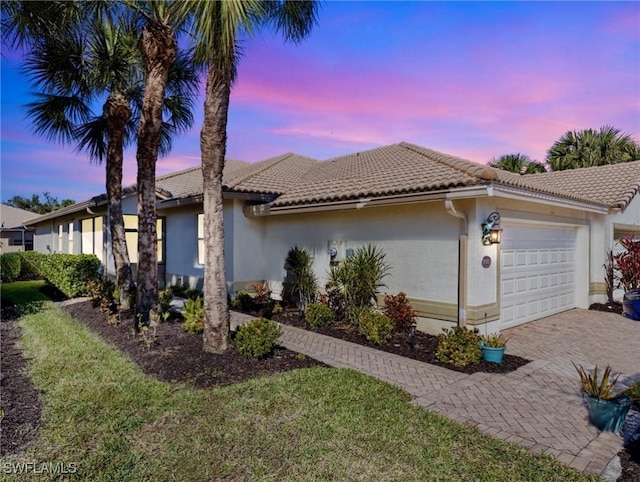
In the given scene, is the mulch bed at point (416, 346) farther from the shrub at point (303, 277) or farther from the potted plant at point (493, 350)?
the shrub at point (303, 277)

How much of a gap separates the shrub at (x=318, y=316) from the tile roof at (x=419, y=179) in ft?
9.71

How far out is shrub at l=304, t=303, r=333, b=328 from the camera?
9.62 m

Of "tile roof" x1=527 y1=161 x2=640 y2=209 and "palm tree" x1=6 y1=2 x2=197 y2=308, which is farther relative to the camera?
"tile roof" x1=527 y1=161 x2=640 y2=209

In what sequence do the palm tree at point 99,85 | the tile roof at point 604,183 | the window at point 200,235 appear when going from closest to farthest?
1. the palm tree at point 99,85
2. the tile roof at point 604,183
3. the window at point 200,235

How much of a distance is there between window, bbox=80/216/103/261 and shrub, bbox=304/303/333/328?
12858mm

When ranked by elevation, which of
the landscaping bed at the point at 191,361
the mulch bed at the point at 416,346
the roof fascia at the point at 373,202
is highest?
the roof fascia at the point at 373,202

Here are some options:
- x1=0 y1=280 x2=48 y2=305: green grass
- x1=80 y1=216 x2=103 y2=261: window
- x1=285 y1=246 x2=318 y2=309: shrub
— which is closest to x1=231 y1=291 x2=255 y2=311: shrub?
x1=285 y1=246 x2=318 y2=309: shrub

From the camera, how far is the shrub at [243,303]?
38.8 feet

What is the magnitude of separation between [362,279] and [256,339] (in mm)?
3632

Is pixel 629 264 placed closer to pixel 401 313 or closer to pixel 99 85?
pixel 401 313

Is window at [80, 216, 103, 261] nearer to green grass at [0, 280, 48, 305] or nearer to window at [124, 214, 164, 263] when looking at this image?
window at [124, 214, 164, 263]

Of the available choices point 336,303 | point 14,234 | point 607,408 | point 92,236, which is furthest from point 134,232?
point 14,234

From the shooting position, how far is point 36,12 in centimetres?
825

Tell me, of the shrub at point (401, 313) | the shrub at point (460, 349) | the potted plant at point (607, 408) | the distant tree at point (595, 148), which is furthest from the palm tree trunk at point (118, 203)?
the distant tree at point (595, 148)
